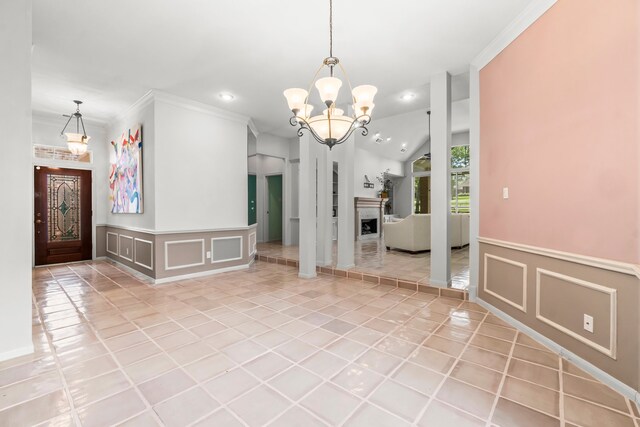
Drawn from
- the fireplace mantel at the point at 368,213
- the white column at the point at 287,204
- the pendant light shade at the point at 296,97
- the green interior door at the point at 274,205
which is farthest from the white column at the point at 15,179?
the fireplace mantel at the point at 368,213

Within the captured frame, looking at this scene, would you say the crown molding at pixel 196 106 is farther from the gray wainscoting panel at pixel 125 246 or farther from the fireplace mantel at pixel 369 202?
the fireplace mantel at pixel 369 202

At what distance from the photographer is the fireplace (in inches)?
341

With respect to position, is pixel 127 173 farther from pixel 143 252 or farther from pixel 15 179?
pixel 15 179

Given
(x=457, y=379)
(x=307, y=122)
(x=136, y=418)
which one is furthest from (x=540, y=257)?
(x=136, y=418)

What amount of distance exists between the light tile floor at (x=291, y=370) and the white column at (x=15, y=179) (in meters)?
0.27

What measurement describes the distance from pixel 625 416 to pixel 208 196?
5.16m

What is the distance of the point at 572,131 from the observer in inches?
83.1

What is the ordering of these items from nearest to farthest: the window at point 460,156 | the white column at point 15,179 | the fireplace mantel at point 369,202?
the white column at point 15,179 → the fireplace mantel at point 369,202 → the window at point 460,156

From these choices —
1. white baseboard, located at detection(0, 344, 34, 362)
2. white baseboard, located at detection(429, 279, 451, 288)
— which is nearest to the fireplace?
white baseboard, located at detection(429, 279, 451, 288)

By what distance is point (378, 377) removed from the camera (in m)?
1.92

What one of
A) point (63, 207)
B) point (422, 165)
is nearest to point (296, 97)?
point (63, 207)

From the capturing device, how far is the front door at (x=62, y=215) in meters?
5.49

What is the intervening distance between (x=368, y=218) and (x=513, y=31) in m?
6.70

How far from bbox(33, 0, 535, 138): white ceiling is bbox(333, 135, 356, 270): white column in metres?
1.07
